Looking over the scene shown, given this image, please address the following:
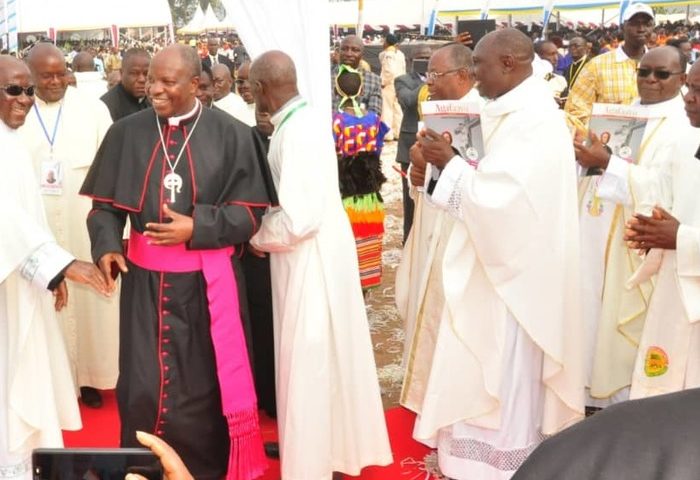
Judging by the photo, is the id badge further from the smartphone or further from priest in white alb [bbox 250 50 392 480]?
the smartphone

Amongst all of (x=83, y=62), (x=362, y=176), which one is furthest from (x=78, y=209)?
(x=83, y=62)

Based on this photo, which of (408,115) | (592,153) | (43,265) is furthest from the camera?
(408,115)

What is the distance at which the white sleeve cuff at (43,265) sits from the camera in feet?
12.1

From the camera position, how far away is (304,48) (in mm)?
4438

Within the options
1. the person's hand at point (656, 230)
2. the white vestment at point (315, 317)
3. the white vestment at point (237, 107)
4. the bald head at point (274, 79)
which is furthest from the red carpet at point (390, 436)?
the white vestment at point (237, 107)

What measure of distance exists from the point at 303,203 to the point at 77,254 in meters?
2.10

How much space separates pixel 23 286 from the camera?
3.78 metres

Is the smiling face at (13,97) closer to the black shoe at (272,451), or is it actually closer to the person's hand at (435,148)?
the person's hand at (435,148)

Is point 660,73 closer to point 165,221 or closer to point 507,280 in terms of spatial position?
point 507,280

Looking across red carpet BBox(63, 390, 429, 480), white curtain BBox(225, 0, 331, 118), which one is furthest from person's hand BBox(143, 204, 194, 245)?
red carpet BBox(63, 390, 429, 480)

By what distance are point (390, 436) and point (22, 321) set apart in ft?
7.33

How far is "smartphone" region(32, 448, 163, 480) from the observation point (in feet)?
5.48

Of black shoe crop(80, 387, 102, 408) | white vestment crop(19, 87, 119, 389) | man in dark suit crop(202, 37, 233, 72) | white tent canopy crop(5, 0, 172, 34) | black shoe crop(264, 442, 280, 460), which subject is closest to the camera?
black shoe crop(264, 442, 280, 460)

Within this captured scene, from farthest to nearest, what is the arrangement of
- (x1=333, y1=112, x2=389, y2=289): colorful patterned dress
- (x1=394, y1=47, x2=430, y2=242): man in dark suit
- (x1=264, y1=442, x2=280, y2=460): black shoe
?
1. (x1=394, y1=47, x2=430, y2=242): man in dark suit
2. (x1=333, y1=112, x2=389, y2=289): colorful patterned dress
3. (x1=264, y1=442, x2=280, y2=460): black shoe
